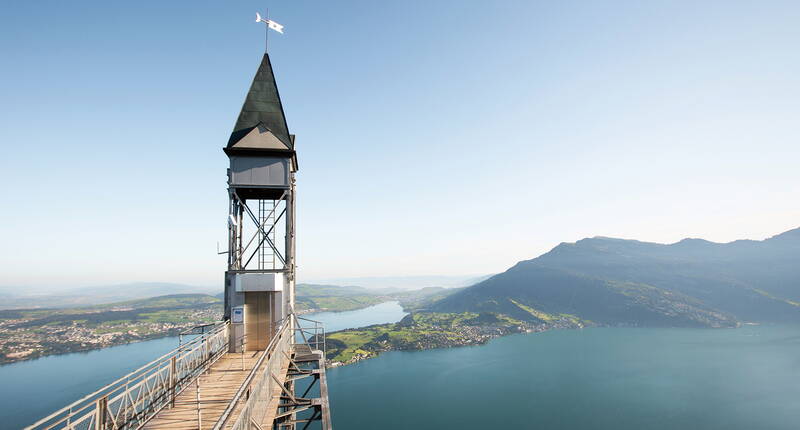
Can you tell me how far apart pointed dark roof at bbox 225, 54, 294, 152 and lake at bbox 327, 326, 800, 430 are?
69325 mm

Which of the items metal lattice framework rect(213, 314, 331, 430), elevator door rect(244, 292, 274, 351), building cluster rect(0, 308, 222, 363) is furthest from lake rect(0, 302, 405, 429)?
metal lattice framework rect(213, 314, 331, 430)

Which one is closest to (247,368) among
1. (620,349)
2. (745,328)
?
(620,349)

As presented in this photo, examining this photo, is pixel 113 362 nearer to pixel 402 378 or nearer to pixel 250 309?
pixel 402 378

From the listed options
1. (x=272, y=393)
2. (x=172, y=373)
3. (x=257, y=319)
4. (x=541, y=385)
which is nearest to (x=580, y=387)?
(x=541, y=385)

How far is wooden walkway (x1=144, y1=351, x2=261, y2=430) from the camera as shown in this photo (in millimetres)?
10867

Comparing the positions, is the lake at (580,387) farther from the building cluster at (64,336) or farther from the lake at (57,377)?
the building cluster at (64,336)

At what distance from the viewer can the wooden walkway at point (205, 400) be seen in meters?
10.9

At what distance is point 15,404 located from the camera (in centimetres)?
8662

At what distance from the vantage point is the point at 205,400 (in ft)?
40.4

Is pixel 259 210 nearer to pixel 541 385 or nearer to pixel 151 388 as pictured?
pixel 151 388

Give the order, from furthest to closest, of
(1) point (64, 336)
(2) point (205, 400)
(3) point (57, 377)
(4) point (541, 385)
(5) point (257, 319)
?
(1) point (64, 336)
(3) point (57, 377)
(4) point (541, 385)
(5) point (257, 319)
(2) point (205, 400)

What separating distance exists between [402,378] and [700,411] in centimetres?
7057

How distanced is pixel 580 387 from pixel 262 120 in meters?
106

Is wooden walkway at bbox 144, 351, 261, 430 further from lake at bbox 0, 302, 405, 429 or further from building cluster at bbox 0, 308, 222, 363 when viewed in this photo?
building cluster at bbox 0, 308, 222, 363
